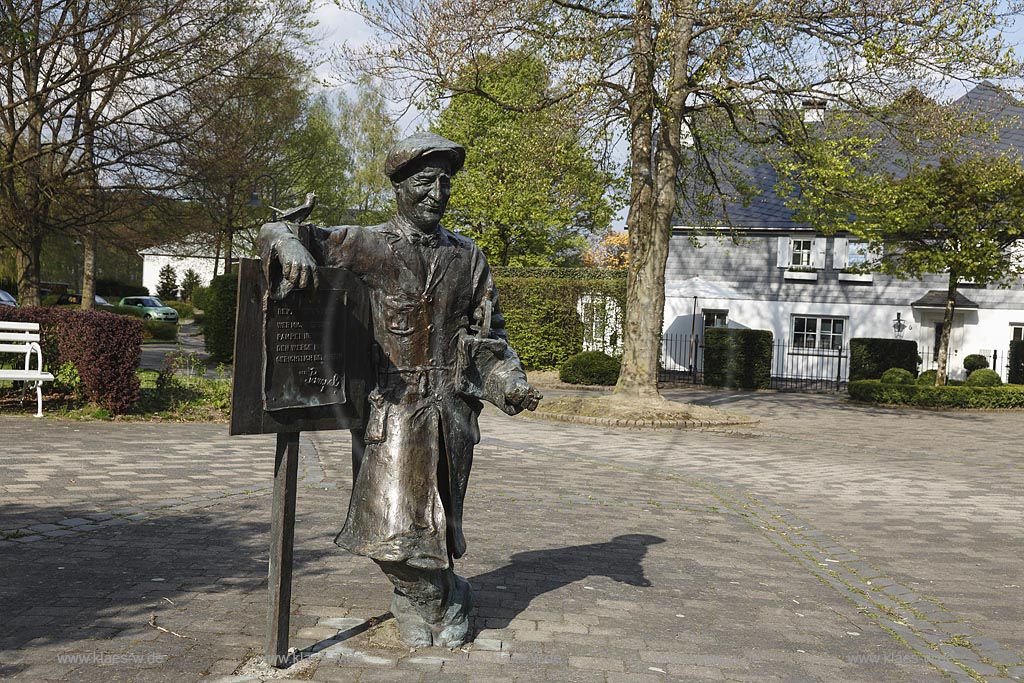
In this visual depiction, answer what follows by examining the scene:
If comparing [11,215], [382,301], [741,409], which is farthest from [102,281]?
[382,301]

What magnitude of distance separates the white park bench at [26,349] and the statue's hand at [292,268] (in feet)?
28.4

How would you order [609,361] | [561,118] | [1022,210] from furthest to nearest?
1. [609,361]
2. [1022,210]
3. [561,118]

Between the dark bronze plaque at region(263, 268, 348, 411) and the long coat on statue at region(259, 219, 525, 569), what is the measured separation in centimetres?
20

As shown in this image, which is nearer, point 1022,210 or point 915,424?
point 915,424

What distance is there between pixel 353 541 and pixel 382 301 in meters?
1.05

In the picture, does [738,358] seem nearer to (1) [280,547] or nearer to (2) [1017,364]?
(2) [1017,364]

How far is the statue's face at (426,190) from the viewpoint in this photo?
13.6 feet

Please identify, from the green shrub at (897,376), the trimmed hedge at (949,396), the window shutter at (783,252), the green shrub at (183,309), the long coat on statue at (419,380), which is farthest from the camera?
the green shrub at (183,309)

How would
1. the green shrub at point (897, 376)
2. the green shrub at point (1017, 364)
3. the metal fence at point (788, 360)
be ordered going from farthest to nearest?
the metal fence at point (788, 360) < the green shrub at point (1017, 364) < the green shrub at point (897, 376)

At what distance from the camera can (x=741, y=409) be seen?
61.4 feet

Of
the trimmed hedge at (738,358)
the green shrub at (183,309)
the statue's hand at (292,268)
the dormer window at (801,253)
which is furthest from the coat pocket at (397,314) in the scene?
the green shrub at (183,309)

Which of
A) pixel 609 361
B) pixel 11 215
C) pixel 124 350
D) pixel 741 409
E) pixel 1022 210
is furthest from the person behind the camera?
pixel 609 361

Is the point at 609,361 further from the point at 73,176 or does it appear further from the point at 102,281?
the point at 102,281

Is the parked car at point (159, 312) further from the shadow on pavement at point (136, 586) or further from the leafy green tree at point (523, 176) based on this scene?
the shadow on pavement at point (136, 586)
